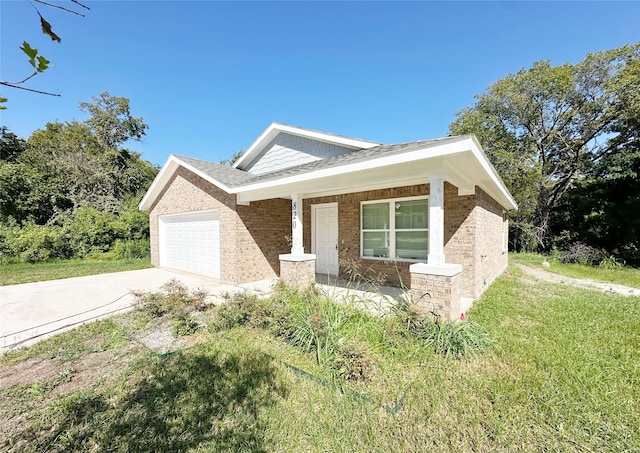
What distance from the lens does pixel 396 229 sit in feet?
24.0

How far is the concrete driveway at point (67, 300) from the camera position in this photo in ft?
15.3

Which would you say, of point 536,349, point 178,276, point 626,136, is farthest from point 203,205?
point 626,136

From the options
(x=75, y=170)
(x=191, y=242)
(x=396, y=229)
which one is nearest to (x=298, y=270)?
(x=396, y=229)

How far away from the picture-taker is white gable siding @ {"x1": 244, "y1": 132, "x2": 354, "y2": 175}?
8155mm

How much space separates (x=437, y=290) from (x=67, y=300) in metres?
8.29

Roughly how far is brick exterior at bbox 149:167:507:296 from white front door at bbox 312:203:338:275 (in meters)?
0.25

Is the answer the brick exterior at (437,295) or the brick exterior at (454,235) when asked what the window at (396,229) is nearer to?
the brick exterior at (454,235)

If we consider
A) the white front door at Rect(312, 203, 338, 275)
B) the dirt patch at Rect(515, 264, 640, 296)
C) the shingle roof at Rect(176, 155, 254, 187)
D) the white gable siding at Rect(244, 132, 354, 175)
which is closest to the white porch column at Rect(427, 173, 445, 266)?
the white gable siding at Rect(244, 132, 354, 175)

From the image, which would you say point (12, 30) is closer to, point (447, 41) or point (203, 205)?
point (203, 205)

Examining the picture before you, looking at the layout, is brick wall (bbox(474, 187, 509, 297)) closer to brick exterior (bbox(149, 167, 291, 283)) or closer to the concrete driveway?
the concrete driveway

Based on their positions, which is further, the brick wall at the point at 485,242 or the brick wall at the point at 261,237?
the brick wall at the point at 261,237

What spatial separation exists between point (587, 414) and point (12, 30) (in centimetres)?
563

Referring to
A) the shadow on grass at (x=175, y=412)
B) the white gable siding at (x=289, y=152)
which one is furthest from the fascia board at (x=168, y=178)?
the shadow on grass at (x=175, y=412)

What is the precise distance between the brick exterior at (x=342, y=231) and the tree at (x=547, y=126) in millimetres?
9995
